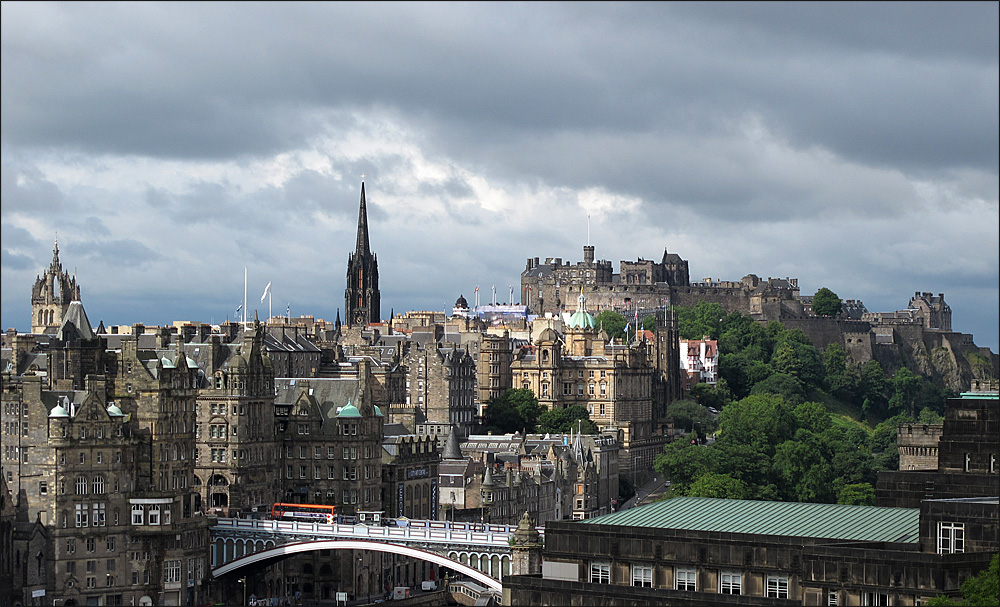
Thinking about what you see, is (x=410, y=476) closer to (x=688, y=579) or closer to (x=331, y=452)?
(x=331, y=452)

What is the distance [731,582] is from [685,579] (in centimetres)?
234

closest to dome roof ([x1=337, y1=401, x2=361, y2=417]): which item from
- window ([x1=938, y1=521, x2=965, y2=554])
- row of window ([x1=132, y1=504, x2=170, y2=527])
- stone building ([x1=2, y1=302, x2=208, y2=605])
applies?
stone building ([x1=2, y1=302, x2=208, y2=605])

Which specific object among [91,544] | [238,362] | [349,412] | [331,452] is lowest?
[91,544]

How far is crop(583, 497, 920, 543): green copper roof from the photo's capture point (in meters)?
99.1

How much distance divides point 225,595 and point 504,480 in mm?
33393

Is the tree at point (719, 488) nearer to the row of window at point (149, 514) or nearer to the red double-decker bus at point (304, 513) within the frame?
the red double-decker bus at point (304, 513)

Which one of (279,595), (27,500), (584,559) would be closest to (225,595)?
(279,595)

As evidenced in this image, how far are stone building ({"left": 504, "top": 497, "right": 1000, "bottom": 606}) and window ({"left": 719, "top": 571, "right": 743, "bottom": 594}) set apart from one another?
0.04 metres

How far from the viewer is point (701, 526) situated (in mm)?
102125

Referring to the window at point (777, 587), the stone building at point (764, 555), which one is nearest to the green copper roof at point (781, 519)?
the stone building at point (764, 555)

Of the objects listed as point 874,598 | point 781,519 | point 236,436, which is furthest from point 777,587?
point 236,436

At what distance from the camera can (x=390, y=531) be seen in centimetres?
13712

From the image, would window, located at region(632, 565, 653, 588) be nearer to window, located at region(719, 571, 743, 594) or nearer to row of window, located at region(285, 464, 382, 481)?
window, located at region(719, 571, 743, 594)

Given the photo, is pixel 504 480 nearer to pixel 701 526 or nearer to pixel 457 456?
pixel 457 456
